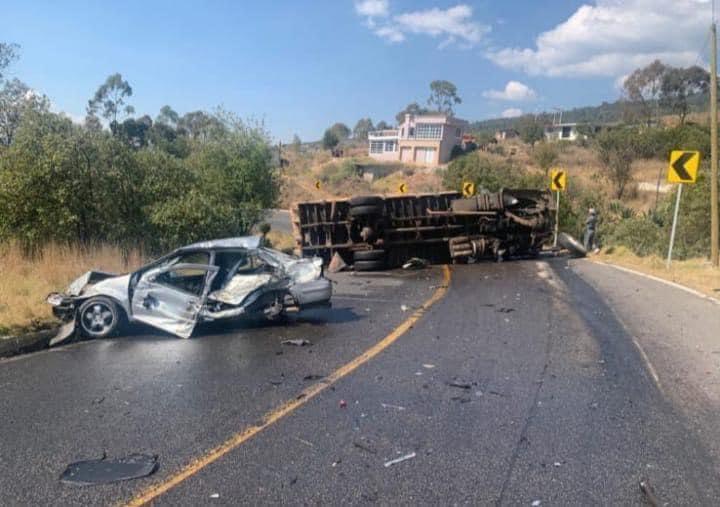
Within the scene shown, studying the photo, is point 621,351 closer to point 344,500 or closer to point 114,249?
point 344,500

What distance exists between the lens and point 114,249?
13.3 metres

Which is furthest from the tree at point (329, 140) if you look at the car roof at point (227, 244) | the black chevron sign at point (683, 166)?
the car roof at point (227, 244)

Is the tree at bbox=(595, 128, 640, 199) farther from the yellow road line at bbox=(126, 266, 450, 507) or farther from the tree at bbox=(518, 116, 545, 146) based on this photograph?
the tree at bbox=(518, 116, 545, 146)

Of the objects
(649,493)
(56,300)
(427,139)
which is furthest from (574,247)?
(427,139)

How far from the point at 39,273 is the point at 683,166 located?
14.8m

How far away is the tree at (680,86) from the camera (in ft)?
265

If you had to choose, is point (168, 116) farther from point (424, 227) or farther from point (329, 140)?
point (424, 227)

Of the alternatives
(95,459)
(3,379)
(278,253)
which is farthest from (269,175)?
(95,459)

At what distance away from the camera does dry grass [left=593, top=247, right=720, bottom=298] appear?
13.1 metres

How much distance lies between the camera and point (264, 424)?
16.3ft

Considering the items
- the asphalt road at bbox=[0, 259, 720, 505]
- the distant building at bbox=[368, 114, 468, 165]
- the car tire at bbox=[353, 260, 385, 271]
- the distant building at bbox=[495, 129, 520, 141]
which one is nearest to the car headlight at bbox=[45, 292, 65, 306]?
the asphalt road at bbox=[0, 259, 720, 505]

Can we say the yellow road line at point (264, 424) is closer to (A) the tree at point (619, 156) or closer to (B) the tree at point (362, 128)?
(A) the tree at point (619, 156)

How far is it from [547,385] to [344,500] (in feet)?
10.2

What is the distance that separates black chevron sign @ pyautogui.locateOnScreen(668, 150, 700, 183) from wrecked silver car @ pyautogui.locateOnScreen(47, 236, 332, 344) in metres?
10.5
